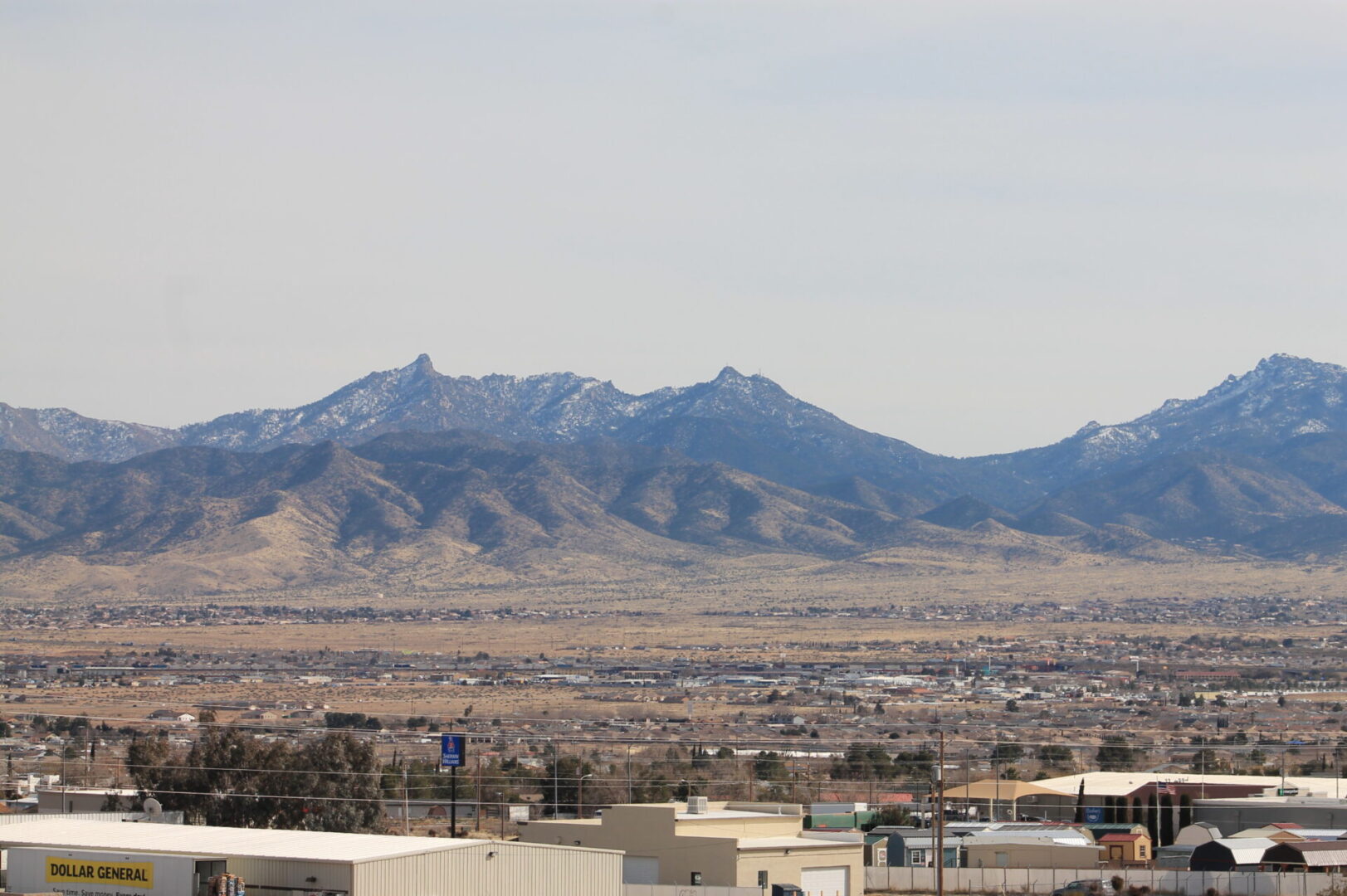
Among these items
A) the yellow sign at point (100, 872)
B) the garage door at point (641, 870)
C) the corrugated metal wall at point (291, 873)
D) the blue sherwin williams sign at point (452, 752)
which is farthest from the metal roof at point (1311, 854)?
the yellow sign at point (100, 872)

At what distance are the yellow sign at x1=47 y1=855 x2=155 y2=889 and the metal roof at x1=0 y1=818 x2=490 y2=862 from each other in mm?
925

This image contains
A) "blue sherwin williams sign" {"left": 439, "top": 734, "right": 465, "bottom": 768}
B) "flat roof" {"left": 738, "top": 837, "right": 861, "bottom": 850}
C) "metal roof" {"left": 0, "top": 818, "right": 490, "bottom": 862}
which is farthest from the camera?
"blue sherwin williams sign" {"left": 439, "top": 734, "right": 465, "bottom": 768}

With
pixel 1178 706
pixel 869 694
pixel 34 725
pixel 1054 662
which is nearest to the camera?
pixel 34 725

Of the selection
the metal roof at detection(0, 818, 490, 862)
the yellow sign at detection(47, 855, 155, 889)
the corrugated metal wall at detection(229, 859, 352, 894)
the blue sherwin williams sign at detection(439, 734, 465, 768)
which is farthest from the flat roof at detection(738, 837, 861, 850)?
the yellow sign at detection(47, 855, 155, 889)

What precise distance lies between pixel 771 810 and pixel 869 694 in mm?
90689

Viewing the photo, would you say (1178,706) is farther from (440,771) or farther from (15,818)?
(15,818)

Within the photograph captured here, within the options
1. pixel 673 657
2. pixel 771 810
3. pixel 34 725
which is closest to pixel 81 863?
pixel 771 810

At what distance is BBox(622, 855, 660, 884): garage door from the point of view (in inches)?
2083

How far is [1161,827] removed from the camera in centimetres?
7075

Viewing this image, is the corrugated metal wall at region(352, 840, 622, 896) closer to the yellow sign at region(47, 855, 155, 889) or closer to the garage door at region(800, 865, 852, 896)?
the yellow sign at region(47, 855, 155, 889)

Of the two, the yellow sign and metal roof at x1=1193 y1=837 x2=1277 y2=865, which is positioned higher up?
the yellow sign

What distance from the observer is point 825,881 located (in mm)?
53656

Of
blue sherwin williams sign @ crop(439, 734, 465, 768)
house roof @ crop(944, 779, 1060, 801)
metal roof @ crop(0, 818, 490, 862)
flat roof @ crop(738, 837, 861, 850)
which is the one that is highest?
→ blue sherwin williams sign @ crop(439, 734, 465, 768)

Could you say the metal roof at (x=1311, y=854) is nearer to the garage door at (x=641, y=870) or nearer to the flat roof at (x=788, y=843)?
the flat roof at (x=788, y=843)
